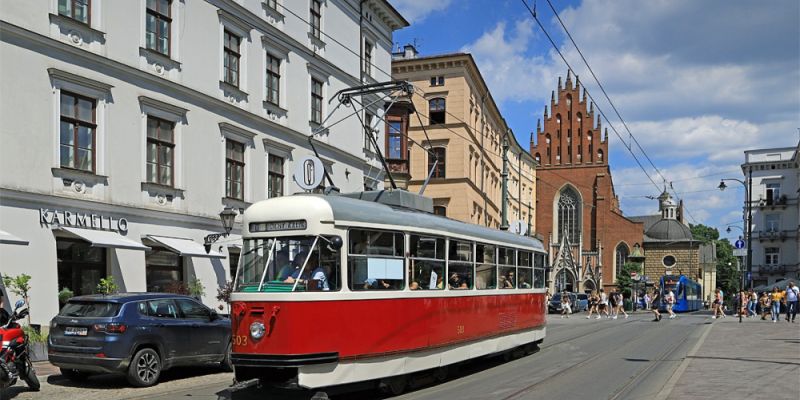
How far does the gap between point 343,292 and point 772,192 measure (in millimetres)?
76345

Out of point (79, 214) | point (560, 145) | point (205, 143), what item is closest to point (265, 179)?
point (205, 143)

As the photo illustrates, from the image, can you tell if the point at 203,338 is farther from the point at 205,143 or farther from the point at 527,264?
the point at 205,143

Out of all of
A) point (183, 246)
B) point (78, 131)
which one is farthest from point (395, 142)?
point (78, 131)

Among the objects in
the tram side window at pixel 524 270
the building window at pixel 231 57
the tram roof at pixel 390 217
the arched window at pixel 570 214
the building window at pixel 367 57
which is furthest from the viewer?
the arched window at pixel 570 214

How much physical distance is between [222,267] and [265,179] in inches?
147

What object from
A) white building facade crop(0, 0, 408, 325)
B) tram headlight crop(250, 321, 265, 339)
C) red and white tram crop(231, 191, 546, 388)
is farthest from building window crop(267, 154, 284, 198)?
tram headlight crop(250, 321, 265, 339)

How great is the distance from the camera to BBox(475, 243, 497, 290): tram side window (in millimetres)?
13970

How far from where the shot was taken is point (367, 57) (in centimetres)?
3347

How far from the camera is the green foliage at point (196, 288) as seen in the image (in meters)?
21.1

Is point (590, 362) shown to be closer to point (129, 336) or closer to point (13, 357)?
point (129, 336)

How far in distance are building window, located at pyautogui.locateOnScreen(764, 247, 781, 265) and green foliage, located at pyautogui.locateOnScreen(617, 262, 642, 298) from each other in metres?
12.3

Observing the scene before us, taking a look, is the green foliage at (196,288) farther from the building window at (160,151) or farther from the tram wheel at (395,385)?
the tram wheel at (395,385)

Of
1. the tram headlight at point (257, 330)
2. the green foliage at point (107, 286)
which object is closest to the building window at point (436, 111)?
the green foliage at point (107, 286)

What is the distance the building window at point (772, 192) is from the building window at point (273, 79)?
6404 cm
